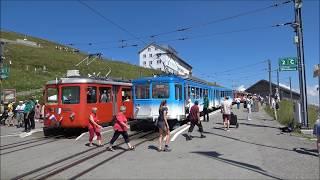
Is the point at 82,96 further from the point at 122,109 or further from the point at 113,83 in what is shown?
the point at 122,109

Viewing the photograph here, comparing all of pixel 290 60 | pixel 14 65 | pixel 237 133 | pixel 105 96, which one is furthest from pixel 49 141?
pixel 14 65

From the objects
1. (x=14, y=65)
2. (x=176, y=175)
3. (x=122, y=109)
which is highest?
(x=14, y=65)

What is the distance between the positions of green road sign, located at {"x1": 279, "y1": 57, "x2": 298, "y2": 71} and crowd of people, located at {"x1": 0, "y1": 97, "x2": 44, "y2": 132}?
13115mm

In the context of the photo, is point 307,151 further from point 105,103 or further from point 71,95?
point 105,103

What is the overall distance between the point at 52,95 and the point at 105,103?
2.95 meters

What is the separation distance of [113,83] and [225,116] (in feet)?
21.0

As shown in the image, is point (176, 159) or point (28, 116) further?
point (28, 116)

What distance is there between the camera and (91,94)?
2136 cm

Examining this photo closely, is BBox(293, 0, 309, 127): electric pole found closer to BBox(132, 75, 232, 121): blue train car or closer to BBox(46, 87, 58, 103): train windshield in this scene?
BBox(132, 75, 232, 121): blue train car

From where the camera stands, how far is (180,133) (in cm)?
1991

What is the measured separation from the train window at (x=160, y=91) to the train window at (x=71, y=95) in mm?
3802

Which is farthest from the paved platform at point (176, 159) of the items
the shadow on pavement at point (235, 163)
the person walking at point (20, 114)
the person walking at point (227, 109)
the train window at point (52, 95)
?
the person walking at point (20, 114)

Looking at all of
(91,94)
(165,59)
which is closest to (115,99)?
(91,94)

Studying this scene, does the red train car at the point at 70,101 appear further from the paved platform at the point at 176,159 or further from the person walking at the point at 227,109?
the person walking at the point at 227,109
